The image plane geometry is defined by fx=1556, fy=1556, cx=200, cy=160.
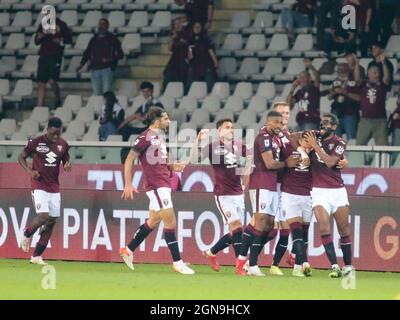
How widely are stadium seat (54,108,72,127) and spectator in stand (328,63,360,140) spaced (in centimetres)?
544

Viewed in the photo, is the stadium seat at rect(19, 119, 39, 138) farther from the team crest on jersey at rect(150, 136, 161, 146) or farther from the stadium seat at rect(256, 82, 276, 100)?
the team crest on jersey at rect(150, 136, 161, 146)

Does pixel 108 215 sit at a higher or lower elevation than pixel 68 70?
lower

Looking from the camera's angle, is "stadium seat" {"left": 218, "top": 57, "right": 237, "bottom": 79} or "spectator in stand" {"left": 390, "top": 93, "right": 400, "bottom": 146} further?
"stadium seat" {"left": 218, "top": 57, "right": 237, "bottom": 79}

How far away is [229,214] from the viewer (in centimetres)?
2030

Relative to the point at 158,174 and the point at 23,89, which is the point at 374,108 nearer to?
the point at 158,174

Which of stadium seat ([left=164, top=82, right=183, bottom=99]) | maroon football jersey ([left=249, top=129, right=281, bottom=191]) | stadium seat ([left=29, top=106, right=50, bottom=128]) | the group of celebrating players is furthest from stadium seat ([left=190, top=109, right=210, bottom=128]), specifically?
maroon football jersey ([left=249, top=129, right=281, bottom=191])

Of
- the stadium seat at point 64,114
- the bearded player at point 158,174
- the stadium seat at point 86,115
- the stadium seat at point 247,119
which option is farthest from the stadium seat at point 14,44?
the bearded player at point 158,174

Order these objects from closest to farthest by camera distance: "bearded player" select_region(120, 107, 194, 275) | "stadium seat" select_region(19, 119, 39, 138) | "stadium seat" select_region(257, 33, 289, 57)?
"bearded player" select_region(120, 107, 194, 275) < "stadium seat" select_region(257, 33, 289, 57) < "stadium seat" select_region(19, 119, 39, 138)

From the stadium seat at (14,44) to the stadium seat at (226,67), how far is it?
4707 mm

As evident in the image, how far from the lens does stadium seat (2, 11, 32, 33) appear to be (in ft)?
104
